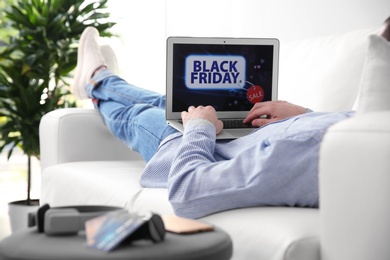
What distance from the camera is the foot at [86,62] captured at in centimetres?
291

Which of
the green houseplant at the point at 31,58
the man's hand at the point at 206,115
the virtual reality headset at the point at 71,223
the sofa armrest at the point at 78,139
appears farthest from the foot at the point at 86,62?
the virtual reality headset at the point at 71,223

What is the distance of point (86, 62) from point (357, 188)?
196 centimetres

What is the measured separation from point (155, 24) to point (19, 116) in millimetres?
1826

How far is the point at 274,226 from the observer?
133 centimetres

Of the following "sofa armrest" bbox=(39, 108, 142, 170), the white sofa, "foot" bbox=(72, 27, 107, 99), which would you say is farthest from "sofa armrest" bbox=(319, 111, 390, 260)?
"foot" bbox=(72, 27, 107, 99)

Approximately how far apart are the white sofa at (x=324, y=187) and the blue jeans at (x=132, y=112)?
0.36 feet

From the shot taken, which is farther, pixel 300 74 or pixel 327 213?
pixel 300 74

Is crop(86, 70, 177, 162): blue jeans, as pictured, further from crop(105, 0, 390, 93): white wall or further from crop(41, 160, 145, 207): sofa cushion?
crop(105, 0, 390, 93): white wall

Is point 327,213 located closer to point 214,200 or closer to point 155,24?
point 214,200

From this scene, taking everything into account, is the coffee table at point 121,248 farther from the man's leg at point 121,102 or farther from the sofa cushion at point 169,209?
the man's leg at point 121,102

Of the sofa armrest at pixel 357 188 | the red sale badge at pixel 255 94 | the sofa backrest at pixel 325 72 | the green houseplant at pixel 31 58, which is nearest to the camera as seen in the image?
the sofa armrest at pixel 357 188

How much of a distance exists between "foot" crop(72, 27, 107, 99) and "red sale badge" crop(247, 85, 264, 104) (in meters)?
0.96

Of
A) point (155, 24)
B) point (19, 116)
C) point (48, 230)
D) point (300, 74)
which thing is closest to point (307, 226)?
point (48, 230)

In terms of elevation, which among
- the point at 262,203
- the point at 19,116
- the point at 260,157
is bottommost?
the point at 19,116
